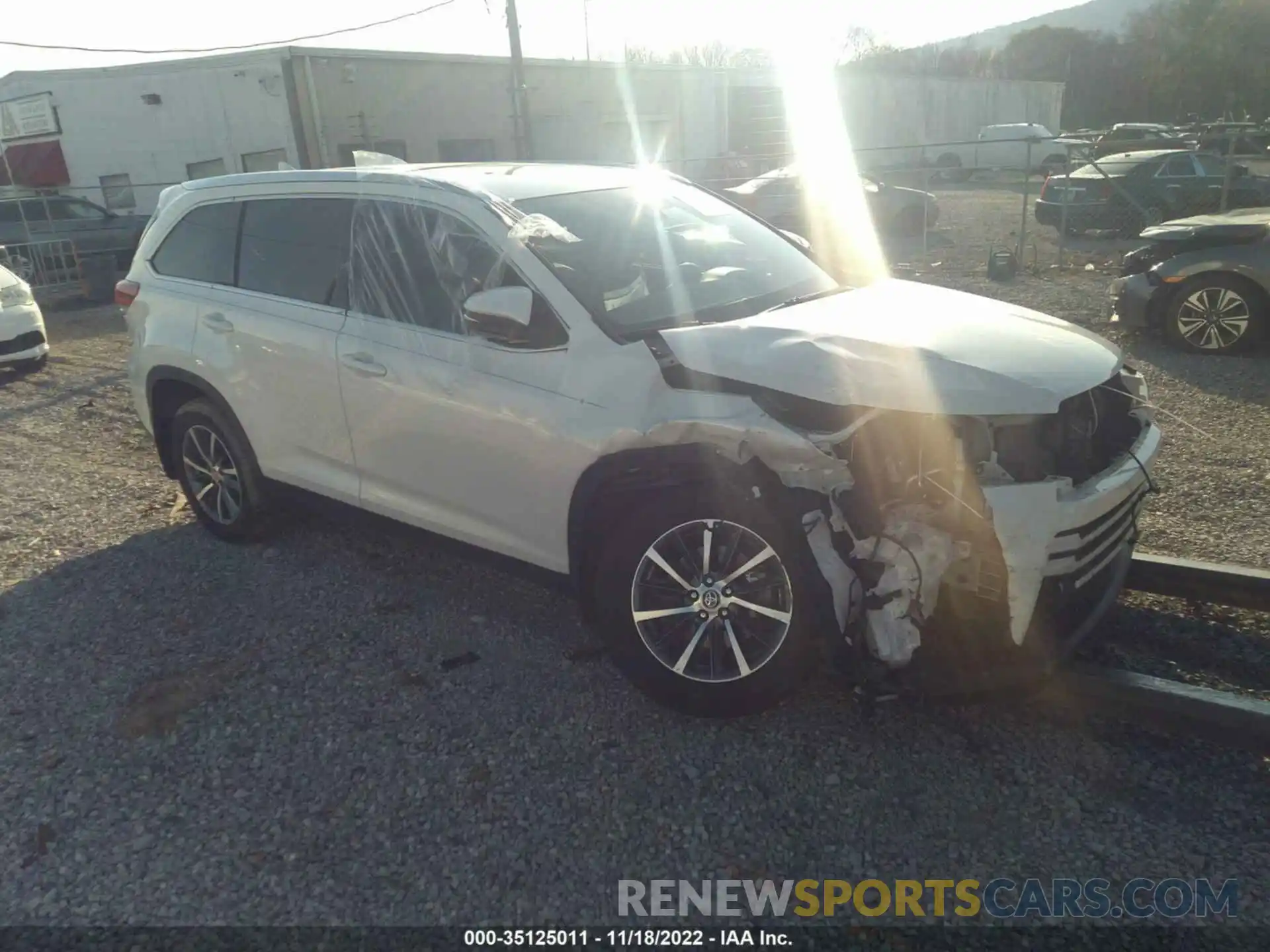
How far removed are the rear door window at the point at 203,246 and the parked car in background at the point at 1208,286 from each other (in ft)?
24.4

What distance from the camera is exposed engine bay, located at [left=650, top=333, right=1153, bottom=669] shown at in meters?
2.79

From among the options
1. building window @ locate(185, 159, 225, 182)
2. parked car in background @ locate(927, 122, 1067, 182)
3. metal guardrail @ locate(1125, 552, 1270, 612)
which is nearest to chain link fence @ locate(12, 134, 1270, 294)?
building window @ locate(185, 159, 225, 182)

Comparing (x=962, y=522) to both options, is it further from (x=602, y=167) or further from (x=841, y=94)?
(x=841, y=94)

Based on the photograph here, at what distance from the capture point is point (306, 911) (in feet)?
8.57

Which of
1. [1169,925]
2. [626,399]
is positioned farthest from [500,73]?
[1169,925]

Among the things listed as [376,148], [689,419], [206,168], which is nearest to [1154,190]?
[376,148]

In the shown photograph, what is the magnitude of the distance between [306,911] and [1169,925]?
2.32 m

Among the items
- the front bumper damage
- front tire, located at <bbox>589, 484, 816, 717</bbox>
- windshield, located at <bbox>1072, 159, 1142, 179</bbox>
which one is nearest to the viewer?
the front bumper damage

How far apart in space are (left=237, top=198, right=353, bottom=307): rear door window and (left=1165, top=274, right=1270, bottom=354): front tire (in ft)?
23.3

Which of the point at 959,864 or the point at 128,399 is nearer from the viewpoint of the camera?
the point at 959,864

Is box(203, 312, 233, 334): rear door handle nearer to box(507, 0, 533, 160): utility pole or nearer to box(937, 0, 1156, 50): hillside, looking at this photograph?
box(507, 0, 533, 160): utility pole

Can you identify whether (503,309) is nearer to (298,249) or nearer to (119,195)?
(298,249)

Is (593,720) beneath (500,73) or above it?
beneath

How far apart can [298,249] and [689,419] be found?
2401 mm
